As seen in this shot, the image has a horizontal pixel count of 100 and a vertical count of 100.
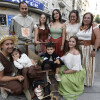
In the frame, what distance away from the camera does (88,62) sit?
8.12 feet

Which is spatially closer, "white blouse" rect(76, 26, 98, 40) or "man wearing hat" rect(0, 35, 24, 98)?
"man wearing hat" rect(0, 35, 24, 98)

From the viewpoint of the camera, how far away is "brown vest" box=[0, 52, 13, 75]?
1941 mm

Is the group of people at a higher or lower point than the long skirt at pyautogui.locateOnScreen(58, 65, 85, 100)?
higher

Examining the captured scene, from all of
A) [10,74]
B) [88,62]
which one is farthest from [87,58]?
[10,74]

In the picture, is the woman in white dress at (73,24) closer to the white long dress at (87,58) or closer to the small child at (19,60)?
the white long dress at (87,58)

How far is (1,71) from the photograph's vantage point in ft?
6.23

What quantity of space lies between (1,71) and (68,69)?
4.44 ft

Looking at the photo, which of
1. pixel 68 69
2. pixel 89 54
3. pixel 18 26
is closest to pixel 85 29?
pixel 89 54

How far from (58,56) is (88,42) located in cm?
74

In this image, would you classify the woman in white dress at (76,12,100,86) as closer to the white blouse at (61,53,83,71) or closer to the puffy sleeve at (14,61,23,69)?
the white blouse at (61,53,83,71)

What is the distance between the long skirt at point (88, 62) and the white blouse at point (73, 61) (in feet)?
0.92

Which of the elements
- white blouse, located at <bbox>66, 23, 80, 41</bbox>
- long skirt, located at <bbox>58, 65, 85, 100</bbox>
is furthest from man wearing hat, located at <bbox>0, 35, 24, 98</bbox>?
white blouse, located at <bbox>66, 23, 80, 41</bbox>

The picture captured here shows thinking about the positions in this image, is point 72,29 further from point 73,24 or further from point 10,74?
point 10,74

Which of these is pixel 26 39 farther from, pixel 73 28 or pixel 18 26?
pixel 73 28
